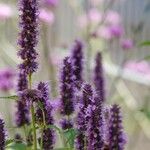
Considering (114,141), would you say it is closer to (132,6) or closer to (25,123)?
(25,123)

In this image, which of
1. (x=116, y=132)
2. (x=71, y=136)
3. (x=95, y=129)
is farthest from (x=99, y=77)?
(x=95, y=129)

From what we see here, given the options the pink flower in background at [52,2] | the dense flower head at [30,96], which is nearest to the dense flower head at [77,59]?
the dense flower head at [30,96]

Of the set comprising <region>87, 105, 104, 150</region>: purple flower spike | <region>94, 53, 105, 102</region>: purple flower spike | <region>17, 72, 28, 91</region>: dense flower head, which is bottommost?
<region>87, 105, 104, 150</region>: purple flower spike

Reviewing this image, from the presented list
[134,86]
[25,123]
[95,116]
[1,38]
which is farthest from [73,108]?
[134,86]

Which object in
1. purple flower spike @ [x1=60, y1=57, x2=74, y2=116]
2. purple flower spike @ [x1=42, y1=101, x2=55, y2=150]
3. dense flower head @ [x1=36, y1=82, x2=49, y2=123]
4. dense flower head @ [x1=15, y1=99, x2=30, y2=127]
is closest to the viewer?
dense flower head @ [x1=36, y1=82, x2=49, y2=123]

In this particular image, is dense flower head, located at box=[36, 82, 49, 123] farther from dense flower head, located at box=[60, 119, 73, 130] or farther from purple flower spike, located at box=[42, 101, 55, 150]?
dense flower head, located at box=[60, 119, 73, 130]

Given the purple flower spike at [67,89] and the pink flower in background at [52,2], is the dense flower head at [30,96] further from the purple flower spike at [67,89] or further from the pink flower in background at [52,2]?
the pink flower in background at [52,2]

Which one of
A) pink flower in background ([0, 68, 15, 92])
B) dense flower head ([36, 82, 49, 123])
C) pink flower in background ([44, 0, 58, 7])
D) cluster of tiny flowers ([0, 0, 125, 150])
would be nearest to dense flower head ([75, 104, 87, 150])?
cluster of tiny flowers ([0, 0, 125, 150])

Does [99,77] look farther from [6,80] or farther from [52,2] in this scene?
[52,2]
